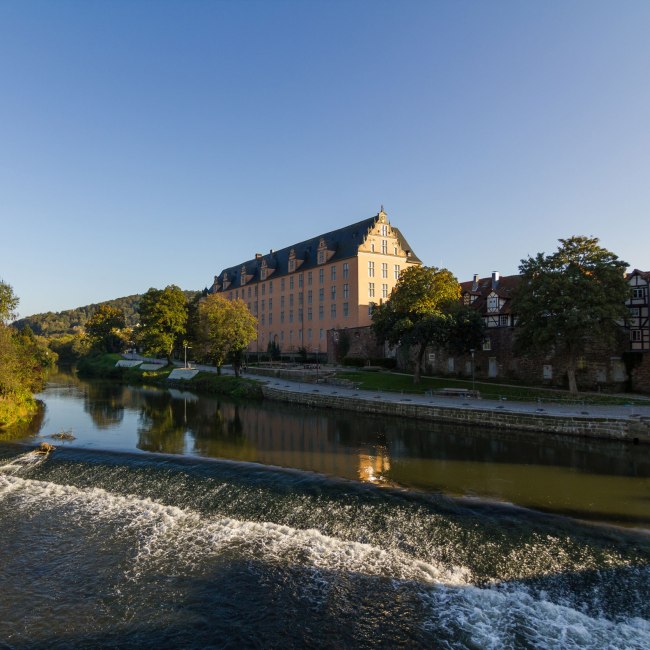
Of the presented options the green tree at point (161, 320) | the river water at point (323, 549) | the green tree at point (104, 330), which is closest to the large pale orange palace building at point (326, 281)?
the green tree at point (161, 320)

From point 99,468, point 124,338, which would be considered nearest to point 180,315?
point 124,338

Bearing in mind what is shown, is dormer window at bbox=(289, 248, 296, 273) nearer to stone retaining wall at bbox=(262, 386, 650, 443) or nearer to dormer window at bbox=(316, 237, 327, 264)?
dormer window at bbox=(316, 237, 327, 264)

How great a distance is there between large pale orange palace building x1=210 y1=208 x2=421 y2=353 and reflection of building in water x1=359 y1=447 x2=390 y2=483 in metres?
36.5

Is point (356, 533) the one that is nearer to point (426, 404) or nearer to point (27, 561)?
point (27, 561)

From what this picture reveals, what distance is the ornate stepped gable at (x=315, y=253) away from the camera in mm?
58750

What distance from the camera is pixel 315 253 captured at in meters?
67.1

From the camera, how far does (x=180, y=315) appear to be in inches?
2591

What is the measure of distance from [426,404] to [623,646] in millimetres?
23380

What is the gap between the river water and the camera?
823cm

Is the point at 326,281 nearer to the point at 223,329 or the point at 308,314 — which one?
the point at 308,314

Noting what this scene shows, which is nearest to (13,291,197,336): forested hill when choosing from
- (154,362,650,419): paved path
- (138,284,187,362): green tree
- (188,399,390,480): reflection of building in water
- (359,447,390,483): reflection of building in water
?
(138,284,187,362): green tree

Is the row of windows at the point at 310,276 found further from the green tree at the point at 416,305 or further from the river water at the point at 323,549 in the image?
the river water at the point at 323,549

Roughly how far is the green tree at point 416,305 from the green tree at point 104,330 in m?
66.8

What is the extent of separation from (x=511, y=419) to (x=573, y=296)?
939 centimetres
